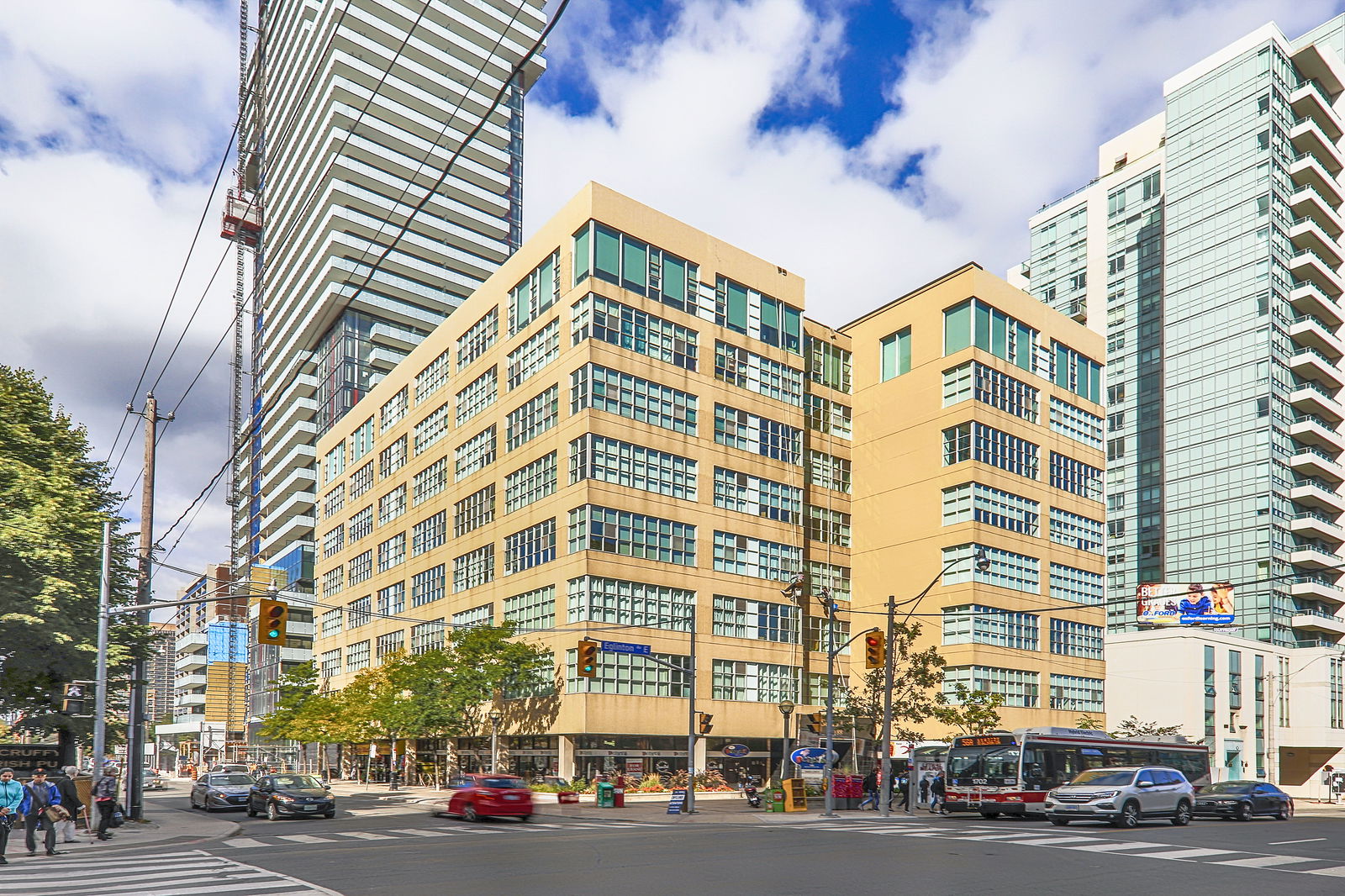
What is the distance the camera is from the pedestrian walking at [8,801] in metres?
22.5

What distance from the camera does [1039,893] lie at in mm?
16656

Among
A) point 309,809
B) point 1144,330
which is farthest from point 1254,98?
point 309,809

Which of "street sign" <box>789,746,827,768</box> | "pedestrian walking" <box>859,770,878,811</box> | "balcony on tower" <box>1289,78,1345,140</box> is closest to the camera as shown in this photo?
"pedestrian walking" <box>859,770,878,811</box>

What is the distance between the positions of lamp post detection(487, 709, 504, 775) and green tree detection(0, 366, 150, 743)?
64.4 feet

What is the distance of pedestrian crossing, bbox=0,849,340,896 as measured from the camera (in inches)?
674

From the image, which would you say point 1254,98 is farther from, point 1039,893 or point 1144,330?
point 1039,893

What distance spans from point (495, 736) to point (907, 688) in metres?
22.0

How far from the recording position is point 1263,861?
22125 mm

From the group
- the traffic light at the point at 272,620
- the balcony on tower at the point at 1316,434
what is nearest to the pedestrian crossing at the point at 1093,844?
the traffic light at the point at 272,620

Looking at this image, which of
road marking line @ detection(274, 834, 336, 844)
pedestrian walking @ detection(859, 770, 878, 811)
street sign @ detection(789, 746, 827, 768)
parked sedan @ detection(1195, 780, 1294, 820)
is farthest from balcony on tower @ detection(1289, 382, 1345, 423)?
road marking line @ detection(274, 834, 336, 844)

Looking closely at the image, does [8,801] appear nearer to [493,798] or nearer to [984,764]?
[493,798]

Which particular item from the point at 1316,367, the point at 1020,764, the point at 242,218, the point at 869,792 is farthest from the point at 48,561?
the point at 242,218

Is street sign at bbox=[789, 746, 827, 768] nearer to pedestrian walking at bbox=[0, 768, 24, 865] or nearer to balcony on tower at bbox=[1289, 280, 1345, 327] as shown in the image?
pedestrian walking at bbox=[0, 768, 24, 865]

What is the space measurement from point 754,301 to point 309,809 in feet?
122
